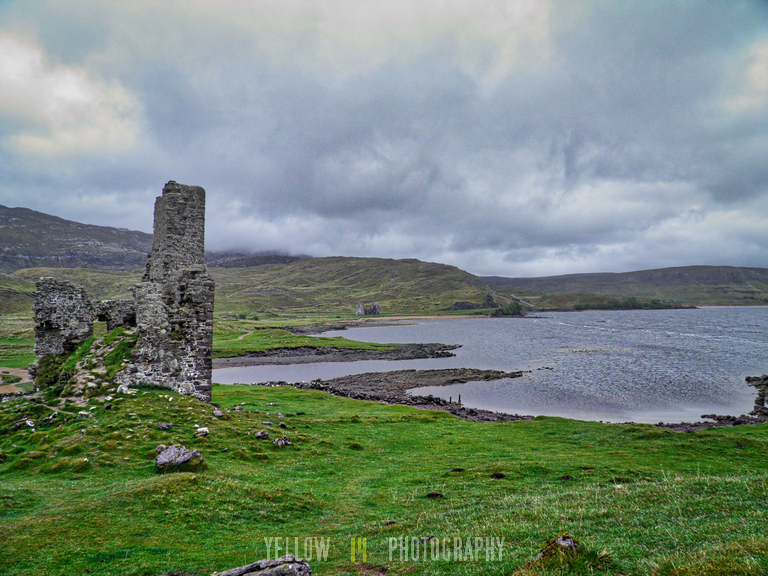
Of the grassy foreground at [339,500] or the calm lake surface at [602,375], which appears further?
the calm lake surface at [602,375]

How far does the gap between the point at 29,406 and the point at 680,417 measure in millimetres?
67523

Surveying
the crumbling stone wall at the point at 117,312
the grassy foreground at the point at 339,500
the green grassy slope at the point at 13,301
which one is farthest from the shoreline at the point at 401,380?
the green grassy slope at the point at 13,301

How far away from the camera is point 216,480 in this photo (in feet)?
50.1

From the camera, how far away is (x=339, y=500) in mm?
16531

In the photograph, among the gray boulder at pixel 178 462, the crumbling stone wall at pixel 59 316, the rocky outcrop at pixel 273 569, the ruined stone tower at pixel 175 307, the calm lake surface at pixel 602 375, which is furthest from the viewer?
the calm lake surface at pixel 602 375

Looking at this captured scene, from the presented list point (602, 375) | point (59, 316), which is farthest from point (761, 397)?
point (59, 316)

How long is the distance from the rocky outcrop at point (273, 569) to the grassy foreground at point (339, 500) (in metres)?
2.46

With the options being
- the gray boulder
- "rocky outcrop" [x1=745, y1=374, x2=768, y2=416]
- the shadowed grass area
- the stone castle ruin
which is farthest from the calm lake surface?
→ the gray boulder

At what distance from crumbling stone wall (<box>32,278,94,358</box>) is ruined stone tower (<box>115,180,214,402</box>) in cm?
→ 870

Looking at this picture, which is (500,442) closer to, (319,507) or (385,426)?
(385,426)

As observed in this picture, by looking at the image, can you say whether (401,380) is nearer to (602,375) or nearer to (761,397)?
(602,375)

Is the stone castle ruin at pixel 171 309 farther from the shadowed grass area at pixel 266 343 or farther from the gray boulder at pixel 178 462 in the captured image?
the shadowed grass area at pixel 266 343

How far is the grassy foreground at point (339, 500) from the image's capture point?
360 inches

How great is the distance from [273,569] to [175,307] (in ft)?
77.2
